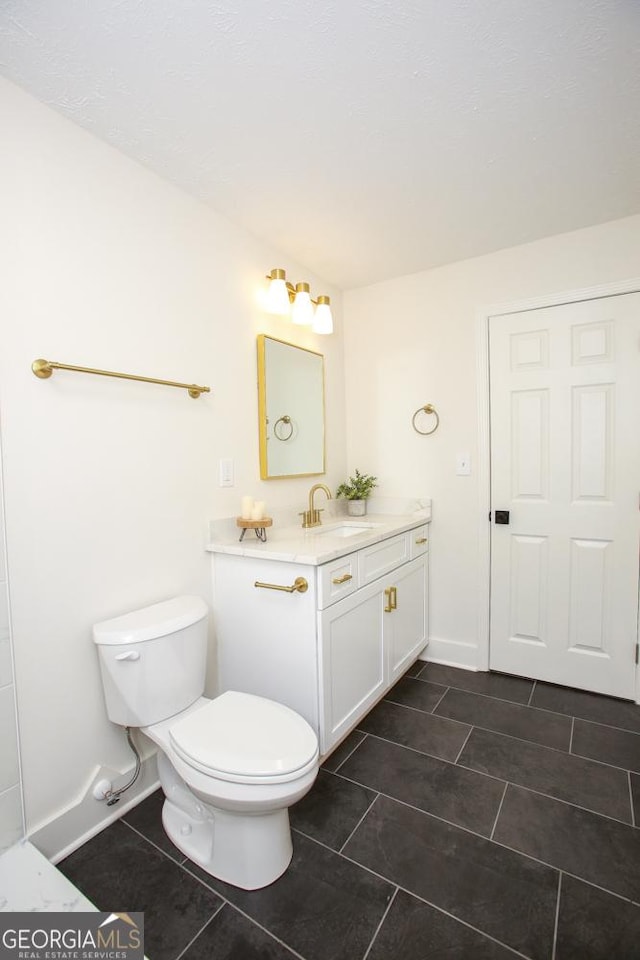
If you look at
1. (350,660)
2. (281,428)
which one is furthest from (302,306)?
(350,660)

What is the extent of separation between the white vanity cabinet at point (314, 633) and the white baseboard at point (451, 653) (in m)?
0.63

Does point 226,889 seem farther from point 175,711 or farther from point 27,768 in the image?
point 27,768

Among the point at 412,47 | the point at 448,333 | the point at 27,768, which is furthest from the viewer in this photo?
the point at 448,333

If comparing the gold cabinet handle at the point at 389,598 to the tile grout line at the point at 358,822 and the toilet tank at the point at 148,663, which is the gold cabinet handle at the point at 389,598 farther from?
the toilet tank at the point at 148,663

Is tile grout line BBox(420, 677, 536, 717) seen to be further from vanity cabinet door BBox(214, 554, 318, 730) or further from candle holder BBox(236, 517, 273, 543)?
candle holder BBox(236, 517, 273, 543)

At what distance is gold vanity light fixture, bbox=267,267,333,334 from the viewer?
6.92ft

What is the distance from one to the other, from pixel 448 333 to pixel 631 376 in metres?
0.91

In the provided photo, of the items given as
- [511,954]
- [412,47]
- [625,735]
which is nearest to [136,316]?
[412,47]

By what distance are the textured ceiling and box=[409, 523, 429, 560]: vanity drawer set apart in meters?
1.51

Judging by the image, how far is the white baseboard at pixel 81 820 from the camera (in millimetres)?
1356

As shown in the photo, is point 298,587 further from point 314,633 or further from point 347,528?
point 347,528

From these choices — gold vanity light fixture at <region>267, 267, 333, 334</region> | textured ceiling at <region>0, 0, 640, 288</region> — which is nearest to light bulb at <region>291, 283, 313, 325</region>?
gold vanity light fixture at <region>267, 267, 333, 334</region>

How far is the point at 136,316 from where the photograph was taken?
163 cm

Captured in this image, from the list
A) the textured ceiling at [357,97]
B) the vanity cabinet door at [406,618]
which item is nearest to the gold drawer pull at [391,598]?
the vanity cabinet door at [406,618]
